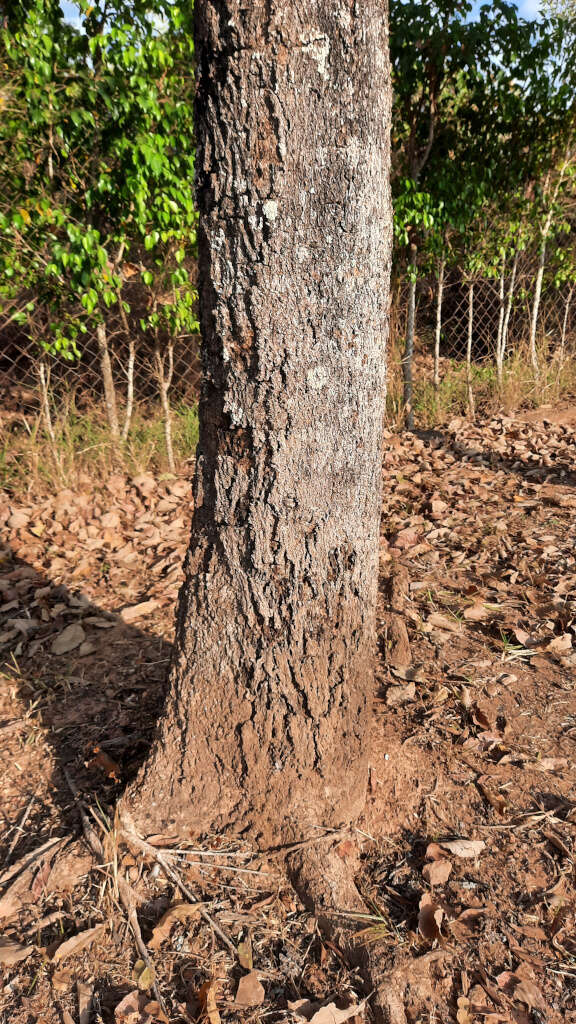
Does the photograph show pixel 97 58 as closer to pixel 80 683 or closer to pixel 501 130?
pixel 501 130

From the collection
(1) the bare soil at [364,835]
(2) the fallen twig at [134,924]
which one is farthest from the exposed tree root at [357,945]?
(2) the fallen twig at [134,924]

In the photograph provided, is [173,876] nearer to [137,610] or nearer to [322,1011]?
[322,1011]

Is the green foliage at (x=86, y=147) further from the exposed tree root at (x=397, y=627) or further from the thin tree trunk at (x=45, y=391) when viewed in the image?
the exposed tree root at (x=397, y=627)

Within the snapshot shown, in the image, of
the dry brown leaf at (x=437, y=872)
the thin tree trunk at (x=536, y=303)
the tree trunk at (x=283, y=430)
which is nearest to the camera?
the tree trunk at (x=283, y=430)

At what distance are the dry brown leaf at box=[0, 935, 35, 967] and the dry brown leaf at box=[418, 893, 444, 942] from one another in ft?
3.15

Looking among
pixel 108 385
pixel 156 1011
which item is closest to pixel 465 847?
pixel 156 1011

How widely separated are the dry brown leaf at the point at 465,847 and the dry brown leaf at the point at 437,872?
1.9 inches

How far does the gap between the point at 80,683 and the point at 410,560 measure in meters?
1.70

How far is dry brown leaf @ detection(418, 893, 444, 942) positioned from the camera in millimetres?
1546

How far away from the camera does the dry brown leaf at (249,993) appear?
4.77ft

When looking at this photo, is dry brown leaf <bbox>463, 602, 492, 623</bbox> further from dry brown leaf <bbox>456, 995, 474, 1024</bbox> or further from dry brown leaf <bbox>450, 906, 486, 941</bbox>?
dry brown leaf <bbox>456, 995, 474, 1024</bbox>

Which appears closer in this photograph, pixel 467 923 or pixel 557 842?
pixel 467 923

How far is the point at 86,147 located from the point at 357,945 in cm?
422

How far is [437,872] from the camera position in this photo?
65.7 inches
